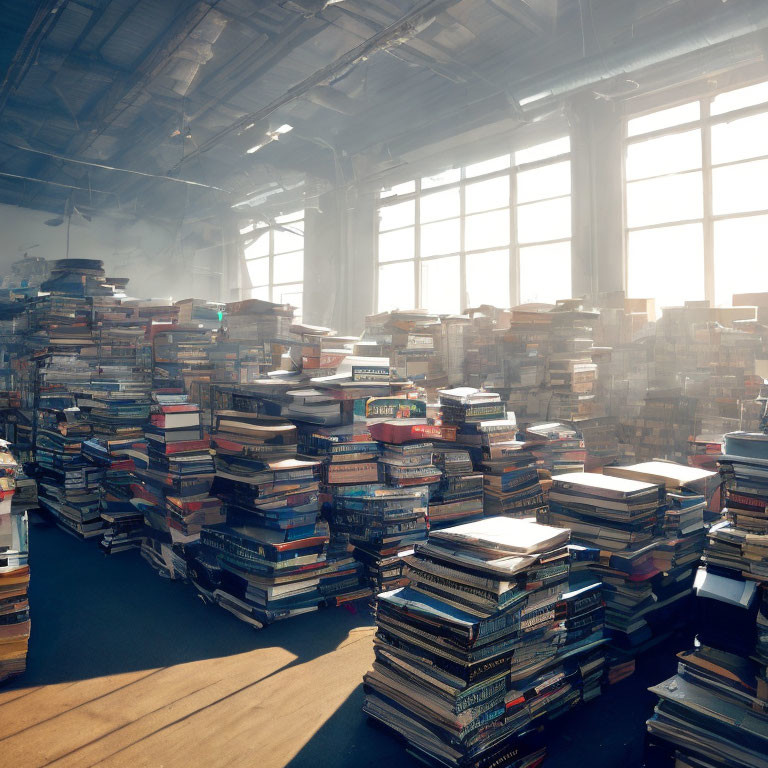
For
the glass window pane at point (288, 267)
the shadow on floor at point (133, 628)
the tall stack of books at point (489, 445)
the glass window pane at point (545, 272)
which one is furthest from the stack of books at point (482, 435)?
the glass window pane at point (288, 267)

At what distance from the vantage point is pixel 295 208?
12656mm

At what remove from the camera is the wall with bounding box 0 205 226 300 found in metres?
13.5

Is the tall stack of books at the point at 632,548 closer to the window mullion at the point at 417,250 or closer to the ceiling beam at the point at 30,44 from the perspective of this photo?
the ceiling beam at the point at 30,44

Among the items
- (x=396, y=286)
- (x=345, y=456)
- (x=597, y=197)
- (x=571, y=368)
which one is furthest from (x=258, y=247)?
(x=345, y=456)

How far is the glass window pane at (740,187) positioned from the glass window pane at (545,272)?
1943 millimetres

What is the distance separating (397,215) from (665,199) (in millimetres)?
4979

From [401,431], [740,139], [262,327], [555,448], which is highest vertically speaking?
[740,139]

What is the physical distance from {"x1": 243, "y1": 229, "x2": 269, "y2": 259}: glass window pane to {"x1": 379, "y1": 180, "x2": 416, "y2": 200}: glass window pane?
438 centimetres

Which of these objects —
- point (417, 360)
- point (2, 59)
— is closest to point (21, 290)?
point (2, 59)

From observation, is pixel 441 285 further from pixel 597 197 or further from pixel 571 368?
pixel 571 368

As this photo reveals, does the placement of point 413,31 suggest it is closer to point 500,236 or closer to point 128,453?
A: point 500,236

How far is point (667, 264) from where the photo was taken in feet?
24.1

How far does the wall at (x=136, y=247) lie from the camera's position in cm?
1355

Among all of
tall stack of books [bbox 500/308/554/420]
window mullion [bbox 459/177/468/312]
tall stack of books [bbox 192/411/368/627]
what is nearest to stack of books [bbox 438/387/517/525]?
tall stack of books [bbox 192/411/368/627]
